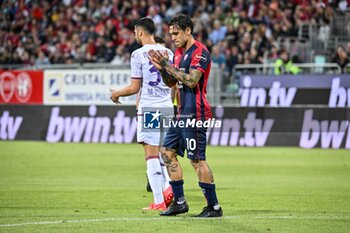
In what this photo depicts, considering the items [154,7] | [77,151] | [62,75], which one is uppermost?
[154,7]

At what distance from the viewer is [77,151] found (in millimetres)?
Answer: 24828

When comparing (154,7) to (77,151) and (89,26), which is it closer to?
(89,26)

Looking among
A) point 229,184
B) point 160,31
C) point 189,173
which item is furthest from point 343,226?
point 160,31

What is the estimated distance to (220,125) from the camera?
25.6 metres

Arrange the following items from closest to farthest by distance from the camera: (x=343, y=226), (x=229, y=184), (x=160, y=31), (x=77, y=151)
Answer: (x=343, y=226) → (x=229, y=184) → (x=77, y=151) → (x=160, y=31)

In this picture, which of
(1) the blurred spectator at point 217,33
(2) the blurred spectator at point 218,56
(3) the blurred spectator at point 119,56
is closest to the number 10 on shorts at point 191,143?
(2) the blurred spectator at point 218,56

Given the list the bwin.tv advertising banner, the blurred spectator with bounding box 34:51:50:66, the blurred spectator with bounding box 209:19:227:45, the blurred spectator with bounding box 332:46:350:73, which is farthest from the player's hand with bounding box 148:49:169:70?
the blurred spectator with bounding box 34:51:50:66

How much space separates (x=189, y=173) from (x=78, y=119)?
9638 millimetres

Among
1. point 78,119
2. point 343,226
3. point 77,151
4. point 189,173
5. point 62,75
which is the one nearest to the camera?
point 343,226

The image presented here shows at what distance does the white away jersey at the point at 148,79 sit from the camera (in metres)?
11.9

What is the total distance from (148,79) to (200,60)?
5.17 ft

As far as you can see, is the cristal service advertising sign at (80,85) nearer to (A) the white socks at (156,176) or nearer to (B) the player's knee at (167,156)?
(A) the white socks at (156,176)

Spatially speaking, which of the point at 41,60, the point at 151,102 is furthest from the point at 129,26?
the point at 151,102

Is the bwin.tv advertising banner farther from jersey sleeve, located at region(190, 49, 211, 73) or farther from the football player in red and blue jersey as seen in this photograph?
jersey sleeve, located at region(190, 49, 211, 73)
